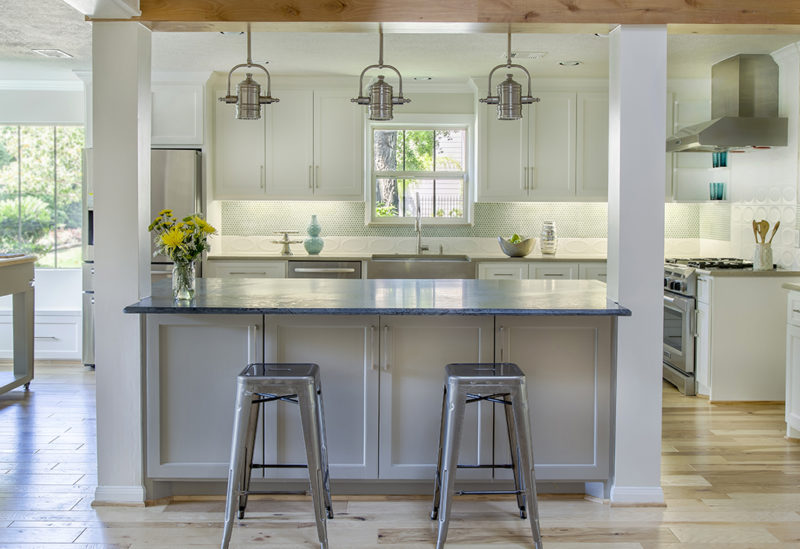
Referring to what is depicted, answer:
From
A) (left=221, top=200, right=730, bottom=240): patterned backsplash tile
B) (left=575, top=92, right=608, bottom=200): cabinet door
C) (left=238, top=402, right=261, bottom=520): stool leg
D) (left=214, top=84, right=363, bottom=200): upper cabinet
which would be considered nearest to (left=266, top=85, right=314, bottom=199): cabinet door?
(left=214, top=84, right=363, bottom=200): upper cabinet

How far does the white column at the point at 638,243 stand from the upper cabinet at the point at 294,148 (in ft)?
11.2

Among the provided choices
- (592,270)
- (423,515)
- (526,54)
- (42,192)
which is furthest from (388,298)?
(42,192)

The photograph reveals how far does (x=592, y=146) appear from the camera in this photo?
6527 millimetres

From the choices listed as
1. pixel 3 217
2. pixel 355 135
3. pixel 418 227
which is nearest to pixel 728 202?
pixel 418 227

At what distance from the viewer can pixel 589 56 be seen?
5664 mm

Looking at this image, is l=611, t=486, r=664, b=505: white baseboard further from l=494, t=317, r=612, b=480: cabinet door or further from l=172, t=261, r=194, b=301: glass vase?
l=172, t=261, r=194, b=301: glass vase

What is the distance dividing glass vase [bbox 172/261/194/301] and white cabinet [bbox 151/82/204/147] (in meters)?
3.12

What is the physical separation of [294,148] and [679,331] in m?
3.39

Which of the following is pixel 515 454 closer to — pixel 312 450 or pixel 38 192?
pixel 312 450

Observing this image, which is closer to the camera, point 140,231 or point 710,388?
point 140,231

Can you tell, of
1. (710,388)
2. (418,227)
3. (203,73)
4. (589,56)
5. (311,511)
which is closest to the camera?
(311,511)

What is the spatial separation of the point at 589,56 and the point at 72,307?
4.86 m

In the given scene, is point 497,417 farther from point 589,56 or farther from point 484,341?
point 589,56

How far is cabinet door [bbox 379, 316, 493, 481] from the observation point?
3414mm
